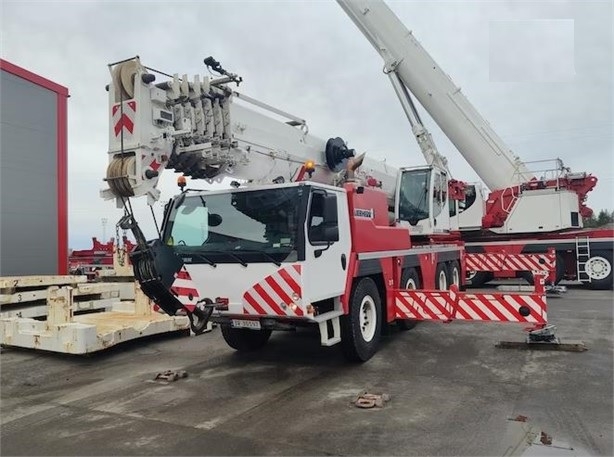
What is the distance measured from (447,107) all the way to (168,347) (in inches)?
393

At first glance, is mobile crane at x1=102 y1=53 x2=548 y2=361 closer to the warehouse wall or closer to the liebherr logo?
the liebherr logo

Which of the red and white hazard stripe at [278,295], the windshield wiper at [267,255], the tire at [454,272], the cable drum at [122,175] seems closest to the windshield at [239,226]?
the windshield wiper at [267,255]

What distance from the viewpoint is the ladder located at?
1431 centimetres

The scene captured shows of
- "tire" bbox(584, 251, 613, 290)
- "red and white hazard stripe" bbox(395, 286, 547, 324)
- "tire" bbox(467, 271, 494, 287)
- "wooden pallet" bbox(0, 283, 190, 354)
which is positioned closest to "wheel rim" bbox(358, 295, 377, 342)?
"red and white hazard stripe" bbox(395, 286, 547, 324)

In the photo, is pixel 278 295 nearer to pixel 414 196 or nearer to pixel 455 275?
pixel 414 196

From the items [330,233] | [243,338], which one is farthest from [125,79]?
[243,338]

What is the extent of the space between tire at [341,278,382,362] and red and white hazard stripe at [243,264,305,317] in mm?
1061

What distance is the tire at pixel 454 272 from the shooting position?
1095cm

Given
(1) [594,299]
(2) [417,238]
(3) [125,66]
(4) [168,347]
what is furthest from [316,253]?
(1) [594,299]

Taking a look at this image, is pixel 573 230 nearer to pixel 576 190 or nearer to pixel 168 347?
pixel 576 190

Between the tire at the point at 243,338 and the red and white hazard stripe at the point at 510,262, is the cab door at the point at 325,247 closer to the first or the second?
the tire at the point at 243,338

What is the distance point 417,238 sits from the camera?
11.3m

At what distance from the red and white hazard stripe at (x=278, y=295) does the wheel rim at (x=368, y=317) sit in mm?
1415

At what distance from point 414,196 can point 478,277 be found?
571cm
